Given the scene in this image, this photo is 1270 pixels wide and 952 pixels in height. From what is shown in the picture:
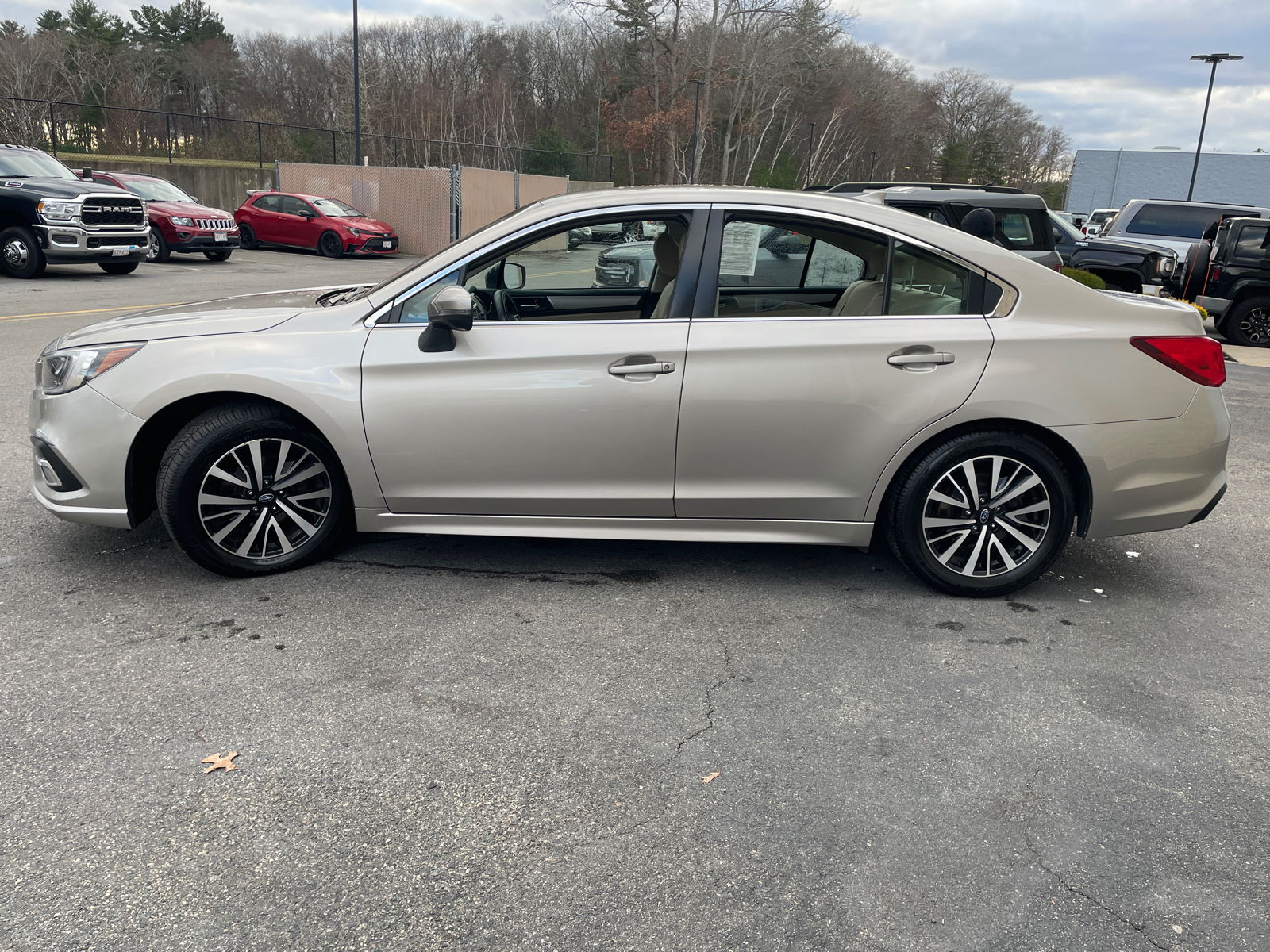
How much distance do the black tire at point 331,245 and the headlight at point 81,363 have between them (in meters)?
22.1

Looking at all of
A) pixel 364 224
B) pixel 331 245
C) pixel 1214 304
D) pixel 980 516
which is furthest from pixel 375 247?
pixel 980 516

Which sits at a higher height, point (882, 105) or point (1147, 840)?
point (882, 105)

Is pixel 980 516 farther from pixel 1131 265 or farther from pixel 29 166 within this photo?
pixel 29 166

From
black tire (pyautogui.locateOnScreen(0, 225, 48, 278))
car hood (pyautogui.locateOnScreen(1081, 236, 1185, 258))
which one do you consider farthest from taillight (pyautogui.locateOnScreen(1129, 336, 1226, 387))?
black tire (pyautogui.locateOnScreen(0, 225, 48, 278))

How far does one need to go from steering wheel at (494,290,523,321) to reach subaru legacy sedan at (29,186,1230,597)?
0.14 metres

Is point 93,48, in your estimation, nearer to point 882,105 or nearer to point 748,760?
point 882,105

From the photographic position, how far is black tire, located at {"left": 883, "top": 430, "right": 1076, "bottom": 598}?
13.0ft

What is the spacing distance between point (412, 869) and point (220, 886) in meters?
0.45

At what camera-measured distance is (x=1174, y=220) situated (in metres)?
17.4

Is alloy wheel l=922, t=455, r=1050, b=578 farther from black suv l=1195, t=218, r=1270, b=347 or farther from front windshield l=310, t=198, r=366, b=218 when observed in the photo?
front windshield l=310, t=198, r=366, b=218

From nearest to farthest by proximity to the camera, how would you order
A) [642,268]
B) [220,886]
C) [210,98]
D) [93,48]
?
[220,886], [642,268], [93,48], [210,98]

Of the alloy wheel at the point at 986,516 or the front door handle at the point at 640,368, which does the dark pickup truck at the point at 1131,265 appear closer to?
the alloy wheel at the point at 986,516

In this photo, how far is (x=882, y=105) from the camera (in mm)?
77750

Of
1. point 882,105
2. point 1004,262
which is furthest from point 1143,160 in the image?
point 1004,262
